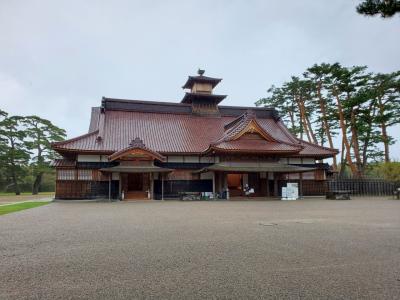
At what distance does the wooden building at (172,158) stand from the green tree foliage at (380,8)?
50.6 feet

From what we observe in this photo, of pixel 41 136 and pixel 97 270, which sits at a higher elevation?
pixel 41 136

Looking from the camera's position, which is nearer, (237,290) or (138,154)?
(237,290)

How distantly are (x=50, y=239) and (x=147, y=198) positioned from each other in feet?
51.3

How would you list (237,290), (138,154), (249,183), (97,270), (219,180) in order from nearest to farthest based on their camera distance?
(237,290) → (97,270) → (138,154) → (219,180) → (249,183)

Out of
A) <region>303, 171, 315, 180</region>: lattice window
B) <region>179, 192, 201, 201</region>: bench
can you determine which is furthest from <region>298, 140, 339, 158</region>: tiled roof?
<region>179, 192, 201, 201</region>: bench

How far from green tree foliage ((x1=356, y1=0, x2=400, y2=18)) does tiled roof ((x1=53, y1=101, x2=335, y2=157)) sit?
16179mm

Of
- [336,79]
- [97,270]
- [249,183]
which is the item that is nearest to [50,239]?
[97,270]

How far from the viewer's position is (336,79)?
28672 millimetres

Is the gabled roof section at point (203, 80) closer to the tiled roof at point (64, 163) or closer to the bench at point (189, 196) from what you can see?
the bench at point (189, 196)

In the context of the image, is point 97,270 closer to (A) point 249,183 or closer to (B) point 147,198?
(B) point 147,198

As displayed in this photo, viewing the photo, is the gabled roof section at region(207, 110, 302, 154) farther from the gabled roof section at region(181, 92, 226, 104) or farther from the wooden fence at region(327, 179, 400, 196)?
the gabled roof section at region(181, 92, 226, 104)

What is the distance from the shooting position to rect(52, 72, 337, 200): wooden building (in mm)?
21422

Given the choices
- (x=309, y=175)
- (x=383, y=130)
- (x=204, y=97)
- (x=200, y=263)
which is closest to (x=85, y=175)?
(x=204, y=97)

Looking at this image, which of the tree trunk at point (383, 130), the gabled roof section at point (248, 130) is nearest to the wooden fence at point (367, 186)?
the tree trunk at point (383, 130)
